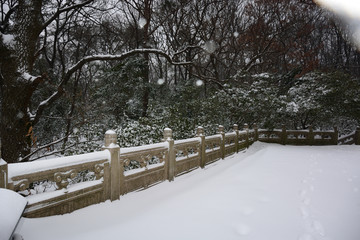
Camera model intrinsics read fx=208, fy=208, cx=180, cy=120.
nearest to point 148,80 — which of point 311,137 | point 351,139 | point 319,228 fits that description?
point 311,137

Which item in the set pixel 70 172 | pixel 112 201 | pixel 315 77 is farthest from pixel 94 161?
pixel 315 77

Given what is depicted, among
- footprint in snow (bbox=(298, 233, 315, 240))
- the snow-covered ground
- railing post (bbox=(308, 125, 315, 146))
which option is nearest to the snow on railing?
the snow-covered ground

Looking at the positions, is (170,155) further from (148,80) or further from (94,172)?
(148,80)

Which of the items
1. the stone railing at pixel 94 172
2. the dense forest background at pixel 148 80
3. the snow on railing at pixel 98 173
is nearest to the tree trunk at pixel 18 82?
the dense forest background at pixel 148 80

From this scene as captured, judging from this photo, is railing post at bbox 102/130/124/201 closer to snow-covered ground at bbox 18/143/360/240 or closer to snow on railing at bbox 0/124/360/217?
snow on railing at bbox 0/124/360/217

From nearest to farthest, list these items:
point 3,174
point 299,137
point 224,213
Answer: point 3,174
point 224,213
point 299,137

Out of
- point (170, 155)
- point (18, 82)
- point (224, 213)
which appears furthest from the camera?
point (18, 82)

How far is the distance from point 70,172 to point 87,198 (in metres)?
0.67

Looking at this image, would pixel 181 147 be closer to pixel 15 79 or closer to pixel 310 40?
pixel 15 79

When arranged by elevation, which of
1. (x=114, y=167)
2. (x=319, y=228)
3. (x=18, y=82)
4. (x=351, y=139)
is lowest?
(x=351, y=139)

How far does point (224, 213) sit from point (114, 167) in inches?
93.5

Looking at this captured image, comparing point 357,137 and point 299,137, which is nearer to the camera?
point 357,137

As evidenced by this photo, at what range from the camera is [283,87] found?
18016 millimetres

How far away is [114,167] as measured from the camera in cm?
433
